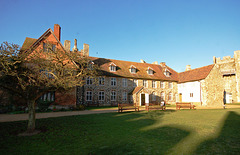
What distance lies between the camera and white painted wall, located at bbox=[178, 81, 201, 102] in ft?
97.3

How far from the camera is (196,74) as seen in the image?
31.8 metres

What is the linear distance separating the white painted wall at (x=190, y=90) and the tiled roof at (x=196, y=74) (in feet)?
3.10

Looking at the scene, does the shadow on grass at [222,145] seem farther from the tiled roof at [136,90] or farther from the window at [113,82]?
the window at [113,82]

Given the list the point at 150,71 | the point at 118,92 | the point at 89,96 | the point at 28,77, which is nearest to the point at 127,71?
the point at 118,92

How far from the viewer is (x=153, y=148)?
219 inches

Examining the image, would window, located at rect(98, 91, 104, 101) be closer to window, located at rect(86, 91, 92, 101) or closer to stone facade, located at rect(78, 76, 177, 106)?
stone facade, located at rect(78, 76, 177, 106)

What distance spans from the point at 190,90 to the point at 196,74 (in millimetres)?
3727

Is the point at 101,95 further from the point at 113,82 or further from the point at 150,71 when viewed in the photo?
the point at 150,71

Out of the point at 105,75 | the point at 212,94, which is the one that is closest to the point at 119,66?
the point at 105,75

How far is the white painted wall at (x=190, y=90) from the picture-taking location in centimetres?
2965

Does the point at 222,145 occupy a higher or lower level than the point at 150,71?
lower

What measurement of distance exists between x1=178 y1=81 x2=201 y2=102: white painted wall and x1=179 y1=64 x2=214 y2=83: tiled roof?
0.94 meters

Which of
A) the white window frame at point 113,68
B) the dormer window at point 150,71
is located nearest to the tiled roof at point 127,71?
the white window frame at point 113,68

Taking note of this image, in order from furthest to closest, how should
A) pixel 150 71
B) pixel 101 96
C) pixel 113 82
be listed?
pixel 150 71 → pixel 113 82 → pixel 101 96
